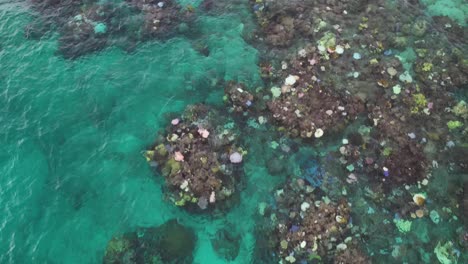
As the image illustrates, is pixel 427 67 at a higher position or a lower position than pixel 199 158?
higher

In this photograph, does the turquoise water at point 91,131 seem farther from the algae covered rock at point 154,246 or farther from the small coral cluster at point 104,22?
the small coral cluster at point 104,22

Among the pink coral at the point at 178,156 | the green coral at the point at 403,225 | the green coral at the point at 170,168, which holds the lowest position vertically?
the green coral at the point at 403,225

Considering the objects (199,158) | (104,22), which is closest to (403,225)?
(199,158)

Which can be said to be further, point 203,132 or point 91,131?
point 91,131

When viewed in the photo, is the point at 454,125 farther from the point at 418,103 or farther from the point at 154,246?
the point at 154,246

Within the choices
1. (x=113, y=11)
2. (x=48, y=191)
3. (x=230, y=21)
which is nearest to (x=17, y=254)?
(x=48, y=191)

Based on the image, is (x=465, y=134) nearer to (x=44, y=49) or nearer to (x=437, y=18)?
(x=437, y=18)

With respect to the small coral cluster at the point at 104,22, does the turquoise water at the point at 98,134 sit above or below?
below

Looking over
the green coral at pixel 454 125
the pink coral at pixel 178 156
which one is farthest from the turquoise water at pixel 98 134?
the green coral at pixel 454 125
